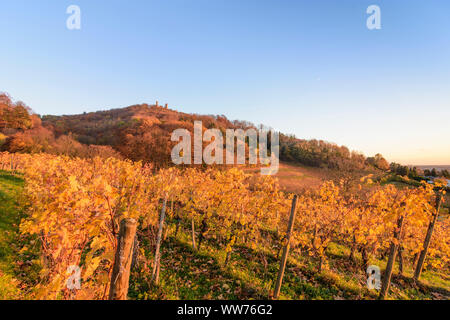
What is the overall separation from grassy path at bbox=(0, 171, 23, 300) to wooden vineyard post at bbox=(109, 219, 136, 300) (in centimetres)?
377

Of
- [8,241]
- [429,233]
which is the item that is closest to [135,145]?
[8,241]

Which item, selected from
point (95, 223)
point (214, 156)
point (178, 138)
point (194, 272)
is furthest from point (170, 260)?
point (178, 138)

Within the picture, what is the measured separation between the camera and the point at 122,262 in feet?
7.32

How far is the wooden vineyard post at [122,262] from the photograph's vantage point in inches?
87.4

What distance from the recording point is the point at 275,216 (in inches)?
321

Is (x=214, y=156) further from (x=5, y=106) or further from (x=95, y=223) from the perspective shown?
(x=5, y=106)

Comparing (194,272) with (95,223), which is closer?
(95,223)

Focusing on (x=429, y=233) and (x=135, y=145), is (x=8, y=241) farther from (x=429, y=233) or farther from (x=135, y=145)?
(x=135, y=145)

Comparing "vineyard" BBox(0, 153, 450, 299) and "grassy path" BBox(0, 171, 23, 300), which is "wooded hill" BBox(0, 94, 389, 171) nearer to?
"grassy path" BBox(0, 171, 23, 300)

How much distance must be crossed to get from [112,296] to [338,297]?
6129 millimetres

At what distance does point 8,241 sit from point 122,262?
763 cm

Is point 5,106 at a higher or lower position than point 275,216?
higher

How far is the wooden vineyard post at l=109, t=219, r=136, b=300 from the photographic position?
2219mm

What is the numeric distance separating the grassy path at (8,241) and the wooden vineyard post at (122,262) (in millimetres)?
3766
